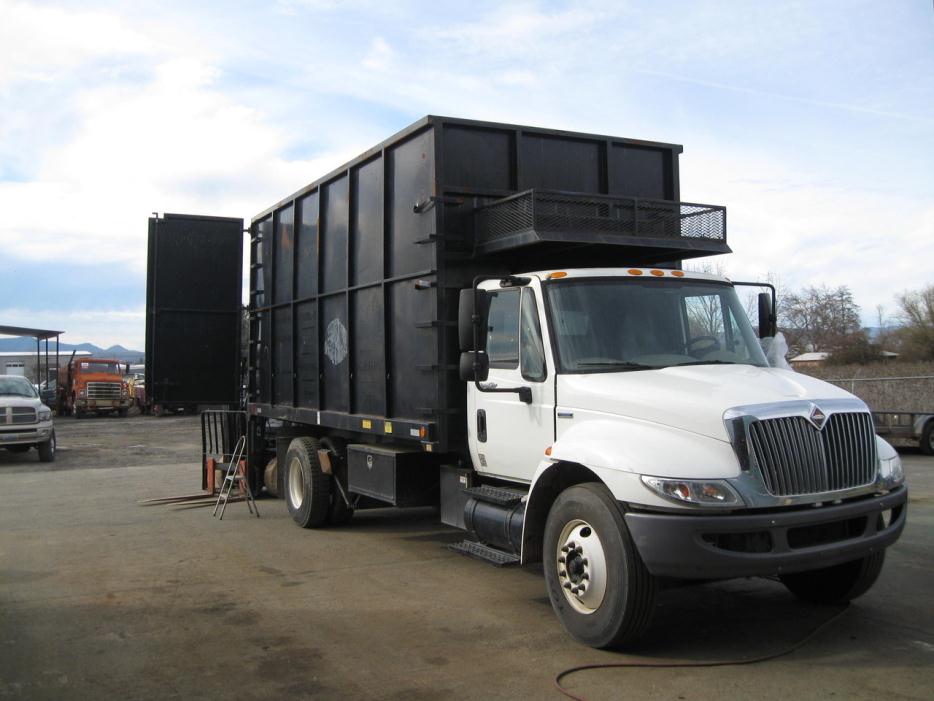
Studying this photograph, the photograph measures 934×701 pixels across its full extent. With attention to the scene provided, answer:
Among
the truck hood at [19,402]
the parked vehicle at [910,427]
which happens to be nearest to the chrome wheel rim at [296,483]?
the truck hood at [19,402]

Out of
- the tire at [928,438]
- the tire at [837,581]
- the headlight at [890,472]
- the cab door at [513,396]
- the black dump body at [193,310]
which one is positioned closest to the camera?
the headlight at [890,472]

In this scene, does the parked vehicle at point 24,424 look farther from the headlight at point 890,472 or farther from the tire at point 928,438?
the tire at point 928,438

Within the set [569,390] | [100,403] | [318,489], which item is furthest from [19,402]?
[100,403]

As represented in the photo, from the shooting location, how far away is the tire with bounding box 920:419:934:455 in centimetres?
1978

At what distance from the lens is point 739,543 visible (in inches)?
210

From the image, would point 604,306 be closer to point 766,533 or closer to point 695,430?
point 695,430

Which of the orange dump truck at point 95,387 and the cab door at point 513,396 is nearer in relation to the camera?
the cab door at point 513,396

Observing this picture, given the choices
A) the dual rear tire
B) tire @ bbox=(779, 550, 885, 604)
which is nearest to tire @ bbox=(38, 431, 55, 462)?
the dual rear tire

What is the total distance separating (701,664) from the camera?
545 centimetres

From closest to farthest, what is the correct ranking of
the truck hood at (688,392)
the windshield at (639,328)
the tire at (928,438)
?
the truck hood at (688,392) < the windshield at (639,328) < the tire at (928,438)

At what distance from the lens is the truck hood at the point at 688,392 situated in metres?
5.50

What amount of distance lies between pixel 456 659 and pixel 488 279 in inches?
115

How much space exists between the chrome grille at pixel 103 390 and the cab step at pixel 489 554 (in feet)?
127

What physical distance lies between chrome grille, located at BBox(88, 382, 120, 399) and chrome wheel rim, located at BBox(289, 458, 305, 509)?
34283 millimetres
